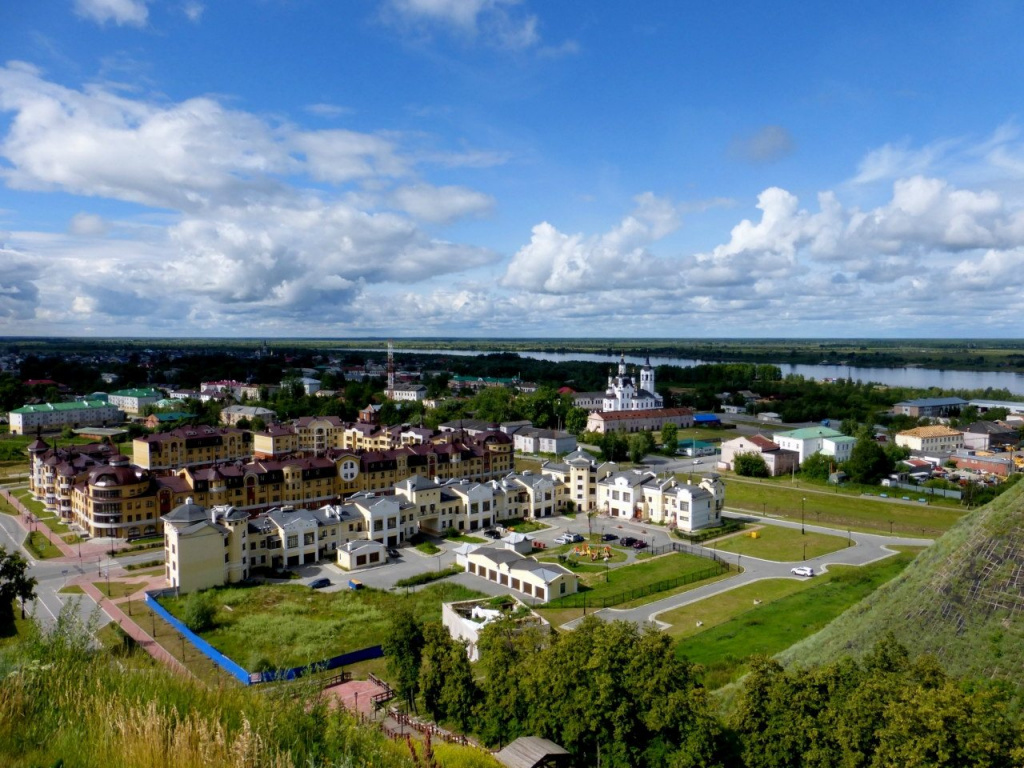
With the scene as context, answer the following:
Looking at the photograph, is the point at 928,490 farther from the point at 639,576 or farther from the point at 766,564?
the point at 639,576

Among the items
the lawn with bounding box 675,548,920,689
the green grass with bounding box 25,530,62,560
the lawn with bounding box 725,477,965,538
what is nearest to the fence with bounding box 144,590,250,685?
the green grass with bounding box 25,530,62,560

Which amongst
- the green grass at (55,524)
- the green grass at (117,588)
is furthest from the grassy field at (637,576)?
the green grass at (55,524)

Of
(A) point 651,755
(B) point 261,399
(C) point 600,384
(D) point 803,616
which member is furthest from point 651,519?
(C) point 600,384

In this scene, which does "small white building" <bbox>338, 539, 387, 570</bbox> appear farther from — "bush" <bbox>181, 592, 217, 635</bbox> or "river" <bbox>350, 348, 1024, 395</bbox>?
"river" <bbox>350, 348, 1024, 395</bbox>

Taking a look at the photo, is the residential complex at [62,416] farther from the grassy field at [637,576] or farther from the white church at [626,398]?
the grassy field at [637,576]

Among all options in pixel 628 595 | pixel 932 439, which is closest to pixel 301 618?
pixel 628 595

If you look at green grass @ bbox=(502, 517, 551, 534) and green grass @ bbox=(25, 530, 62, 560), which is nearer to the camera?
green grass @ bbox=(25, 530, 62, 560)
